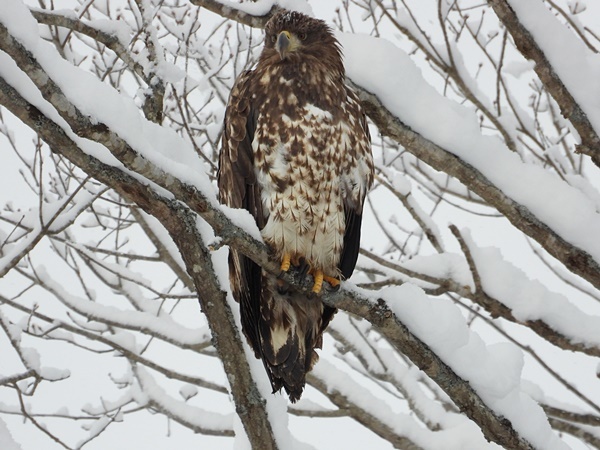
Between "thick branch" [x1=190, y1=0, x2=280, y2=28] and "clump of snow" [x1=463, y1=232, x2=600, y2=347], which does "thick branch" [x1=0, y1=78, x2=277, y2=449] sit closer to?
"clump of snow" [x1=463, y1=232, x2=600, y2=347]

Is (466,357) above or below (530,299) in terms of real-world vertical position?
below

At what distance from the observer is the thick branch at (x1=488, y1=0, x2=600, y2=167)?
3.68m

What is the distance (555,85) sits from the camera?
3.69 meters

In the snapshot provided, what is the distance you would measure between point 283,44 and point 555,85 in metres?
1.41

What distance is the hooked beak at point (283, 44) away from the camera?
166 inches

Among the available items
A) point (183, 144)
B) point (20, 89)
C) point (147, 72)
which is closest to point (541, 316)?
point (183, 144)

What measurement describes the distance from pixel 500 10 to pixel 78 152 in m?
2.08

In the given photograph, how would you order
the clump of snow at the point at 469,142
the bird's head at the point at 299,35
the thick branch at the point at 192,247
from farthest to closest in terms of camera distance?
1. the bird's head at the point at 299,35
2. the clump of snow at the point at 469,142
3. the thick branch at the point at 192,247

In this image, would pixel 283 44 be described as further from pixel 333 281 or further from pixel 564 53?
pixel 564 53

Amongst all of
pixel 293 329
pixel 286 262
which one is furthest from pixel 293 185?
pixel 293 329

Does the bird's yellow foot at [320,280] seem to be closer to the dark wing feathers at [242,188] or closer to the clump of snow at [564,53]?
the dark wing feathers at [242,188]

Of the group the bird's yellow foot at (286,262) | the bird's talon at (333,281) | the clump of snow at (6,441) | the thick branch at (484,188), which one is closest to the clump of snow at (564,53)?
the thick branch at (484,188)

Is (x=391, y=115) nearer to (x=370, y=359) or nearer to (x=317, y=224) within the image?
(x=317, y=224)

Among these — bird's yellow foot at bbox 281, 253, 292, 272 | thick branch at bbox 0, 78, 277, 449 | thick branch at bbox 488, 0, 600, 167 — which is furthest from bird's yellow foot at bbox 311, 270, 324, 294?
thick branch at bbox 488, 0, 600, 167
